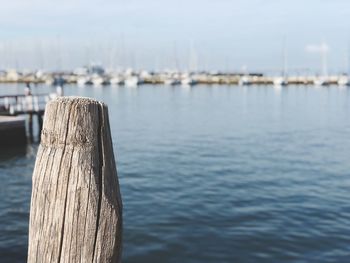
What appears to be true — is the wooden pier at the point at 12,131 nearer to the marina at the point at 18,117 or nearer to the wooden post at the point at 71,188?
the marina at the point at 18,117

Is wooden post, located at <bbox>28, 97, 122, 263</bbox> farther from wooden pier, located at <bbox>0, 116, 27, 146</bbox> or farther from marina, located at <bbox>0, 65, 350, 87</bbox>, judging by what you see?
marina, located at <bbox>0, 65, 350, 87</bbox>

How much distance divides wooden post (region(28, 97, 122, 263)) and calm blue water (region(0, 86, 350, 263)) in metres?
7.48

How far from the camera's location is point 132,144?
28453 mm

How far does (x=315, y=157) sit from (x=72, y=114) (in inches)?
914

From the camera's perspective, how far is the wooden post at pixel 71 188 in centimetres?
257

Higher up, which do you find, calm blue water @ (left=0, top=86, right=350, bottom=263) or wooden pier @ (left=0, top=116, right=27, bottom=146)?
wooden pier @ (left=0, top=116, right=27, bottom=146)

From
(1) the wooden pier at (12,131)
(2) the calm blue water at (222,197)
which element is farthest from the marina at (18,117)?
(2) the calm blue water at (222,197)

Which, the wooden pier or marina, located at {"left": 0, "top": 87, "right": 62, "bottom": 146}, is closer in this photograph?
the wooden pier

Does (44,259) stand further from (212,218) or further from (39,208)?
(212,218)

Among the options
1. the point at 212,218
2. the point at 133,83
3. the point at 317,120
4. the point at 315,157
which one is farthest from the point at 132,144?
the point at 133,83

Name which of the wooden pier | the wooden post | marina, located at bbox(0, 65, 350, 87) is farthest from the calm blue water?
marina, located at bbox(0, 65, 350, 87)

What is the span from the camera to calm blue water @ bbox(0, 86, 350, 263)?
10484mm

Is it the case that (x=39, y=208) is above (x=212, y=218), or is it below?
above

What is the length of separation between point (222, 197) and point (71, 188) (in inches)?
520
